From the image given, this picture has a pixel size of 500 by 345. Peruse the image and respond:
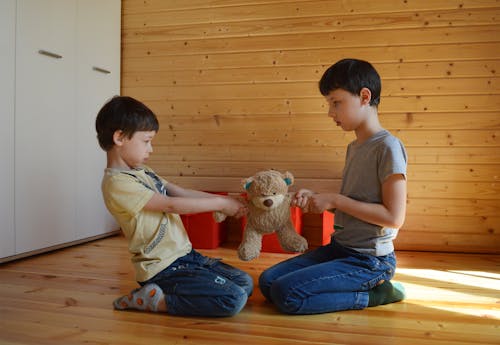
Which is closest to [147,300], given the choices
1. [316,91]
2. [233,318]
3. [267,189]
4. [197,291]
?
[197,291]

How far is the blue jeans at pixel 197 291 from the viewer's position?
1.22 m

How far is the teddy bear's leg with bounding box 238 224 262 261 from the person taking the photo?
4.39ft

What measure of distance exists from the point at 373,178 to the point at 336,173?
0.98 meters

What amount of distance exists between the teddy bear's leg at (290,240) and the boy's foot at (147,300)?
15.5 inches

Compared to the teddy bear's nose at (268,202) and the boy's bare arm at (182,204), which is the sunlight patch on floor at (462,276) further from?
the boy's bare arm at (182,204)

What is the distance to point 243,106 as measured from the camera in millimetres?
2432

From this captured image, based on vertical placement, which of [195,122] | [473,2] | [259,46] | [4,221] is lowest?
[4,221]

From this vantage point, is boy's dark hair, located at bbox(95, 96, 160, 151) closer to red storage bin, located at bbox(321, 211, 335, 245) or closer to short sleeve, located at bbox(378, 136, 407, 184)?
short sleeve, located at bbox(378, 136, 407, 184)

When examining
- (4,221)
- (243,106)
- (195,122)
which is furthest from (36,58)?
(243,106)

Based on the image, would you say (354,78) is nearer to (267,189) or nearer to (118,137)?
(267,189)

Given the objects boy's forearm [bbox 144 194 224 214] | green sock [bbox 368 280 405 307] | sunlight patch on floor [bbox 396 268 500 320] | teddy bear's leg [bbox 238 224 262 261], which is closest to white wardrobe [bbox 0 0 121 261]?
boy's forearm [bbox 144 194 224 214]

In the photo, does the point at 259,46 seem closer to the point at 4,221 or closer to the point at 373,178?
the point at 373,178

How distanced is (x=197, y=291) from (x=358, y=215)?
51 centimetres

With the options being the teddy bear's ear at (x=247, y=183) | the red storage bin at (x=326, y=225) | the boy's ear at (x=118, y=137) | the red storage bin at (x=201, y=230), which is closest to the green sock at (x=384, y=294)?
the teddy bear's ear at (x=247, y=183)
